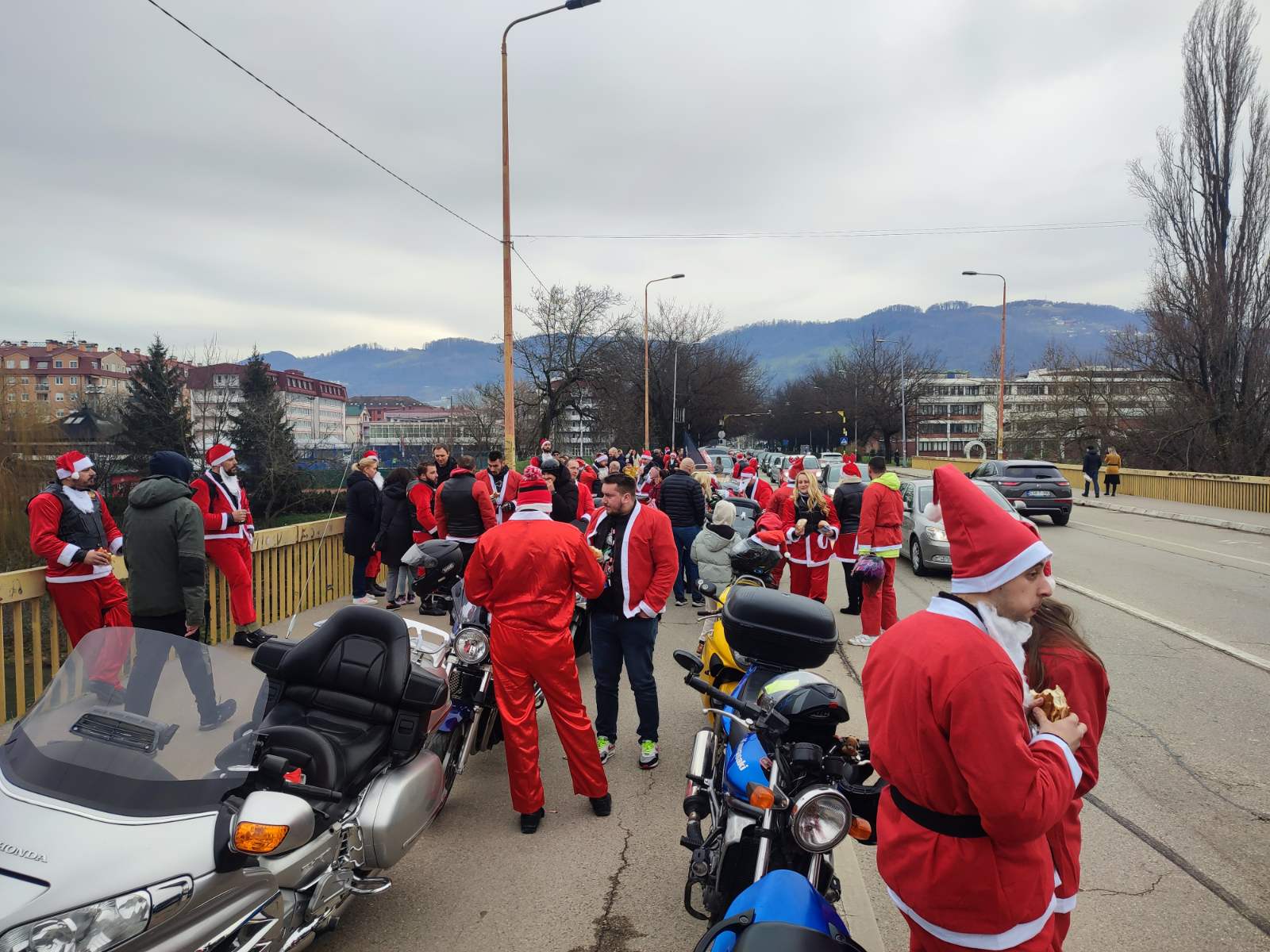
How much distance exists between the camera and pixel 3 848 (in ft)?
7.12

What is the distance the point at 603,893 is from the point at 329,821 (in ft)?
4.48

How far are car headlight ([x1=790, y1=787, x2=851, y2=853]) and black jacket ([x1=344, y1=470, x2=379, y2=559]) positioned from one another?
844cm

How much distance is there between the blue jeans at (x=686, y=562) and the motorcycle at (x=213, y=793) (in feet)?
21.5

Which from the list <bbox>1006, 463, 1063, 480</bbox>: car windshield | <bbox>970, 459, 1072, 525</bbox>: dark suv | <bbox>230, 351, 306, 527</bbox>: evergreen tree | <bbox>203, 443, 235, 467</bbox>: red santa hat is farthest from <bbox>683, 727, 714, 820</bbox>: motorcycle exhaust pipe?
<bbox>230, 351, 306, 527</bbox>: evergreen tree

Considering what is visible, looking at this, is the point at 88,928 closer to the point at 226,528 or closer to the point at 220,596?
the point at 226,528

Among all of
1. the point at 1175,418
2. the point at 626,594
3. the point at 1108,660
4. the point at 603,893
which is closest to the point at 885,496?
the point at 1108,660

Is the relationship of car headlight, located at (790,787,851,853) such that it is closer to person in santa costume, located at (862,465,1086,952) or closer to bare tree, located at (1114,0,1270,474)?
person in santa costume, located at (862,465,1086,952)

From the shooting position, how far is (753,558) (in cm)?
606

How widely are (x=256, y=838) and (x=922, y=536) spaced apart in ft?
39.0

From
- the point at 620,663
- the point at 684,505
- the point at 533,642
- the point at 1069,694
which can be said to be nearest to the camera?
the point at 1069,694

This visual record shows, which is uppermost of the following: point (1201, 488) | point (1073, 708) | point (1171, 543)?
point (1073, 708)

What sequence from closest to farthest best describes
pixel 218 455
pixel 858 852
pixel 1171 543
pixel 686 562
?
pixel 858 852
pixel 218 455
pixel 686 562
pixel 1171 543

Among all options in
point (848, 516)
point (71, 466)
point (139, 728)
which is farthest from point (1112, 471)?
point (139, 728)

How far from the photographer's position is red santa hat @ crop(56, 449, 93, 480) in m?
5.96
